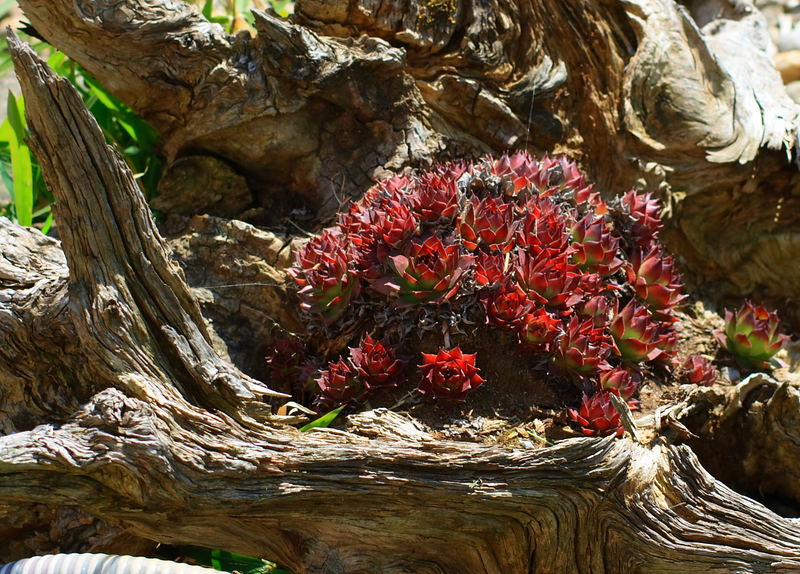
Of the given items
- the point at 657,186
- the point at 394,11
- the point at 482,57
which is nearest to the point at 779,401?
the point at 657,186

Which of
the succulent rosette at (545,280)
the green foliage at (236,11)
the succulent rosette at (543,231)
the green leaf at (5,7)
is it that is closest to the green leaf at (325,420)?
the succulent rosette at (545,280)

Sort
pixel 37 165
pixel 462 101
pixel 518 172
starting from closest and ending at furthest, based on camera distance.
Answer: pixel 518 172, pixel 462 101, pixel 37 165

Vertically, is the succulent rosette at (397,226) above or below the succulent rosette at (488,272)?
above

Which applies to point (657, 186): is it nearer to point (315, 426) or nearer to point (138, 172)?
point (315, 426)

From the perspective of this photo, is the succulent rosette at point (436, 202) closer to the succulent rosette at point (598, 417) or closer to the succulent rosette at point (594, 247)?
the succulent rosette at point (594, 247)

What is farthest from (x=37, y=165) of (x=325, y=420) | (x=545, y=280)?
(x=545, y=280)

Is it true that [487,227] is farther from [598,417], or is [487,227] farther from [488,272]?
[598,417]

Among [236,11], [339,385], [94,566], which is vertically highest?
[236,11]
